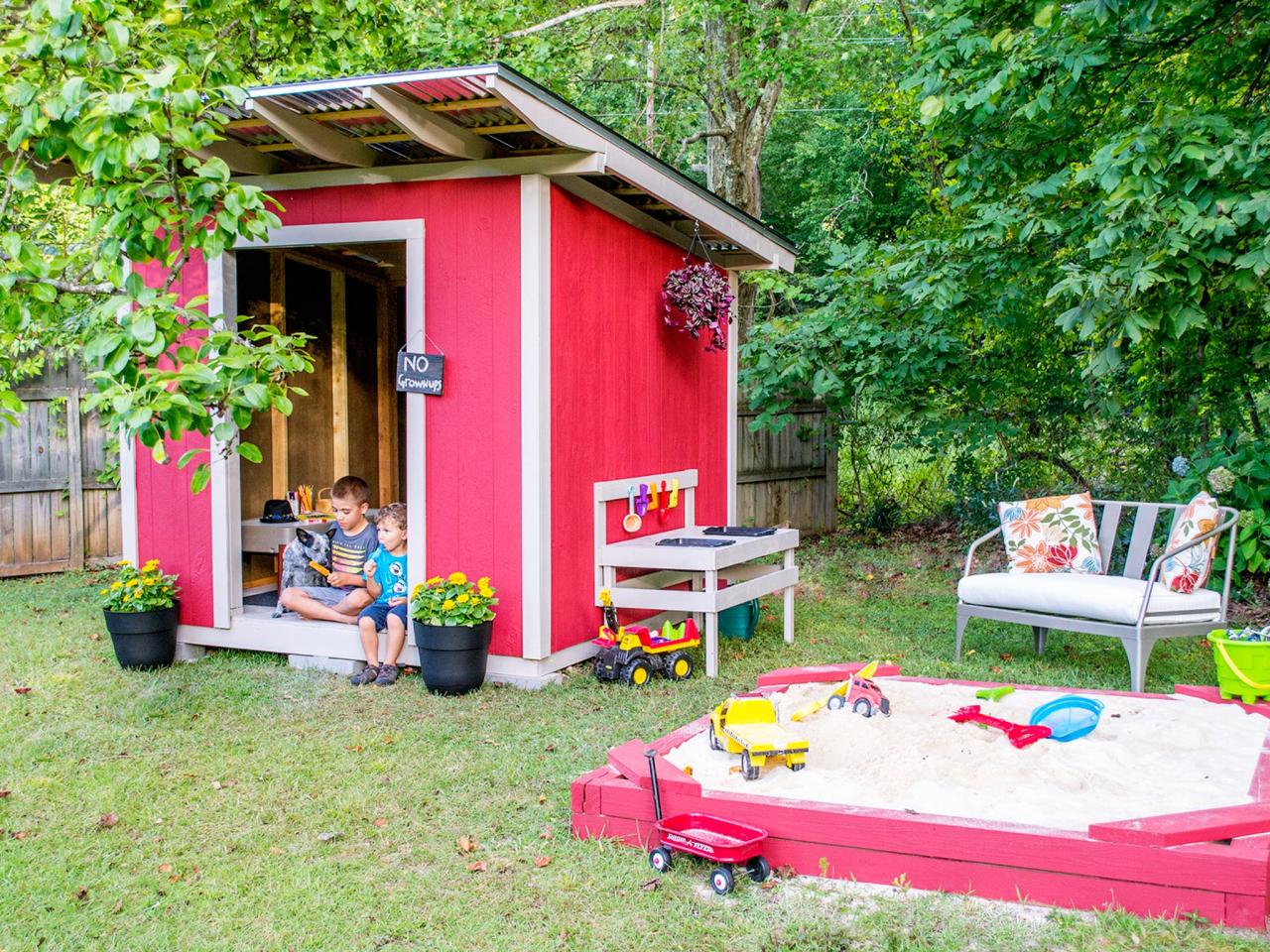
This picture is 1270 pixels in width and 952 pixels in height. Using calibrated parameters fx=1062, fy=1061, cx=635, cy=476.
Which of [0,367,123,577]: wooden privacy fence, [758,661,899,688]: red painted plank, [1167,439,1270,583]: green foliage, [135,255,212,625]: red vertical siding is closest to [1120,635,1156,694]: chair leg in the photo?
[758,661,899,688]: red painted plank

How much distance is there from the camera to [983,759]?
134 inches

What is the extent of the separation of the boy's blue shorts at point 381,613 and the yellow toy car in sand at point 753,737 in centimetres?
207

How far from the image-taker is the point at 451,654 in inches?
192

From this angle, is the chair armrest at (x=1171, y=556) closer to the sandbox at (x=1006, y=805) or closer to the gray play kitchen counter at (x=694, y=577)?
the sandbox at (x=1006, y=805)

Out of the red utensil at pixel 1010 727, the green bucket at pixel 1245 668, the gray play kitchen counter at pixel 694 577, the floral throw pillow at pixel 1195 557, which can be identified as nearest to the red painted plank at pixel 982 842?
the red utensil at pixel 1010 727

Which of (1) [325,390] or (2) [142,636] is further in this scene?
(1) [325,390]

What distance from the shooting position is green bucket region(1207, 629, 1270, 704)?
14.2 ft

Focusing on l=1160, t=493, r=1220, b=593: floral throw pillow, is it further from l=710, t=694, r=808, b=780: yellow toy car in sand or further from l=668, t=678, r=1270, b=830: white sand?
l=710, t=694, r=808, b=780: yellow toy car in sand

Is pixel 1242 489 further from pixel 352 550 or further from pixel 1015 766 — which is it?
pixel 352 550

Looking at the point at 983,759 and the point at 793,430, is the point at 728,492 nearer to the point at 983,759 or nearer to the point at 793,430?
the point at 793,430

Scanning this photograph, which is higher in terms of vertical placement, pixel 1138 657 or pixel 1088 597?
pixel 1088 597

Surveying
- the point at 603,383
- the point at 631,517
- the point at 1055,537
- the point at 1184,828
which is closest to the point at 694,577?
the point at 631,517

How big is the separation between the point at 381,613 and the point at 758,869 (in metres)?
2.92

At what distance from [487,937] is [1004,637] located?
465 centimetres
